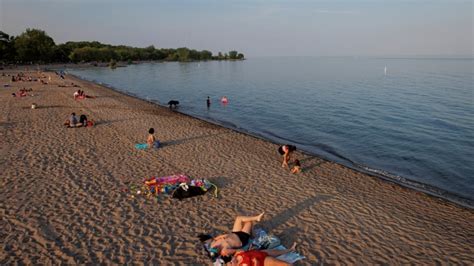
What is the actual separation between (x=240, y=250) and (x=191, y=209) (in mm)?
2861

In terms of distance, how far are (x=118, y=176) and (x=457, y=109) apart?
1336 inches

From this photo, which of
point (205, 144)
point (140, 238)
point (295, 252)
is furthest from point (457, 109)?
point (140, 238)

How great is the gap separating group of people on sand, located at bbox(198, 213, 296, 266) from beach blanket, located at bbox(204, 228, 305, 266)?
6cm

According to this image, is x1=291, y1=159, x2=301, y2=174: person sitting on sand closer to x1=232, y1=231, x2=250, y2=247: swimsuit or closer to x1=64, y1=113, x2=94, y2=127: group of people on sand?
x1=232, y1=231, x2=250, y2=247: swimsuit

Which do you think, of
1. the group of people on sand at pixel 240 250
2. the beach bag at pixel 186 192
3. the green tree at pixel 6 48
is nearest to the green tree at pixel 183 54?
the green tree at pixel 6 48

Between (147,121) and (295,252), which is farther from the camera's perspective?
(147,121)

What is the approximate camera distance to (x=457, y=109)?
31.7 metres

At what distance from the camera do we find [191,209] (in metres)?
9.70

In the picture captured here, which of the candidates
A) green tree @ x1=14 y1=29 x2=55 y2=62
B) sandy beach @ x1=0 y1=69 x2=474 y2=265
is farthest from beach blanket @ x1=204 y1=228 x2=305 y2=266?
green tree @ x1=14 y1=29 x2=55 y2=62

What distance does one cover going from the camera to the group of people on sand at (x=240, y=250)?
6.05 meters

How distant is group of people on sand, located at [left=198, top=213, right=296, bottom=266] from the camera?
605cm

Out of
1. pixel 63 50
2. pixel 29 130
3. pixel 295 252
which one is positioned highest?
pixel 63 50

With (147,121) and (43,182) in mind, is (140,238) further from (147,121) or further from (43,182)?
(147,121)

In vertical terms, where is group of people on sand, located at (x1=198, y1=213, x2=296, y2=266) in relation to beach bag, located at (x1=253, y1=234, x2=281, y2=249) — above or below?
above
